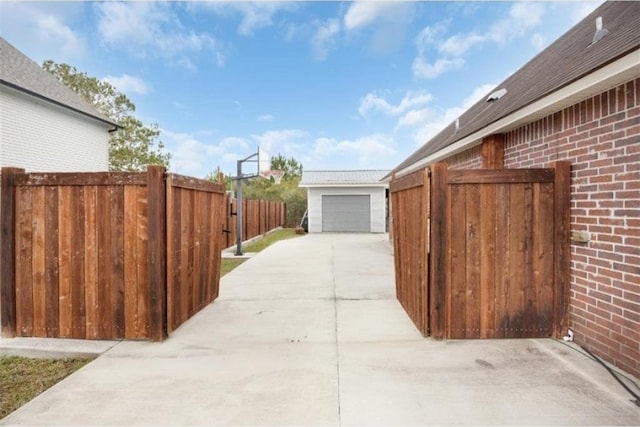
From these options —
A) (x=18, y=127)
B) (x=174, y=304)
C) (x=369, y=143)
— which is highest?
(x=369, y=143)

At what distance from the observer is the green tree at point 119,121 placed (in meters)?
19.7

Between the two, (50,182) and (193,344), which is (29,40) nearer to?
(50,182)

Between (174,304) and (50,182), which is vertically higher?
(50,182)

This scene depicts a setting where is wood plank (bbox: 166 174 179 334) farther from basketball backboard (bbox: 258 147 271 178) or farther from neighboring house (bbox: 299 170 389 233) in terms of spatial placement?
neighboring house (bbox: 299 170 389 233)

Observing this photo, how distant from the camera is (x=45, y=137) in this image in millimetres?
11414

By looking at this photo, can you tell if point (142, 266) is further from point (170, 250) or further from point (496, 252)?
point (496, 252)

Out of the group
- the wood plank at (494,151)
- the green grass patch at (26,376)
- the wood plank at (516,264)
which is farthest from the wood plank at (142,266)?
the wood plank at (494,151)

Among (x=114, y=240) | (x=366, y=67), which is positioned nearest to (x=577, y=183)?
(x=114, y=240)

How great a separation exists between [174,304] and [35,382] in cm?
145

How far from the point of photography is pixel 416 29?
427 inches

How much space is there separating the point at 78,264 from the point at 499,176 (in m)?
4.85

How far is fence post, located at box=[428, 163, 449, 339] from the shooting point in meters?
3.87

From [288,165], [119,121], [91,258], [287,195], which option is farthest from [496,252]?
[288,165]

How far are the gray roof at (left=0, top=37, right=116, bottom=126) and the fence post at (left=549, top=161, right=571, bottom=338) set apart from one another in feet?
41.9
